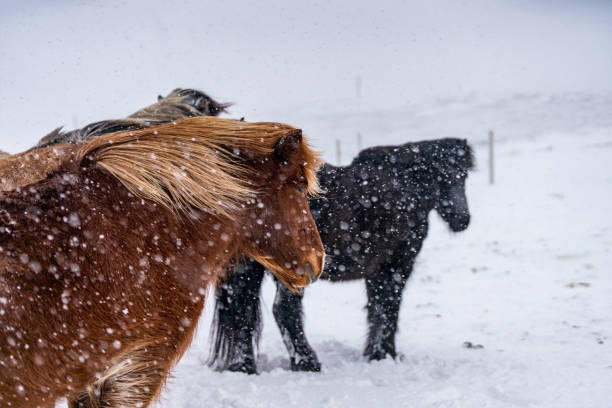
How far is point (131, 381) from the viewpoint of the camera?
148 cm

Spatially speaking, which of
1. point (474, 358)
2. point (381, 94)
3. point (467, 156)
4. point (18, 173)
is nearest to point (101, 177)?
point (18, 173)

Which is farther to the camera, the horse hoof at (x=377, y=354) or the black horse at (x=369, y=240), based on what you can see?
the horse hoof at (x=377, y=354)

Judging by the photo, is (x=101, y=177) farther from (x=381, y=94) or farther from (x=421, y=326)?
(x=381, y=94)

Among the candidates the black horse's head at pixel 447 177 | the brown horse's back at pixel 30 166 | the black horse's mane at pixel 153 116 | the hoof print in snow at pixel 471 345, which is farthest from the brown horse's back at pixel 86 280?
the hoof print in snow at pixel 471 345

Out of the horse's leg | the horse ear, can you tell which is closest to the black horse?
→ the horse ear

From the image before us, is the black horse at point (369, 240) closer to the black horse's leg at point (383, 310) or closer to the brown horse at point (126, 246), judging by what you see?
the black horse's leg at point (383, 310)

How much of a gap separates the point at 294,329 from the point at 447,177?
81.7 inches

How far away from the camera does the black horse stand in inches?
147

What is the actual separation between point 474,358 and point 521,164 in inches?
544

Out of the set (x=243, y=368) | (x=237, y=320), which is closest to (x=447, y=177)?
(x=237, y=320)

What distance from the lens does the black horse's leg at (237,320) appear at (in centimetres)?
373

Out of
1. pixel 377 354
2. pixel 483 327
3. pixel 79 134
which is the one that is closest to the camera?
pixel 79 134

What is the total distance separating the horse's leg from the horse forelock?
498mm

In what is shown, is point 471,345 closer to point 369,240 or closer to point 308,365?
point 369,240
